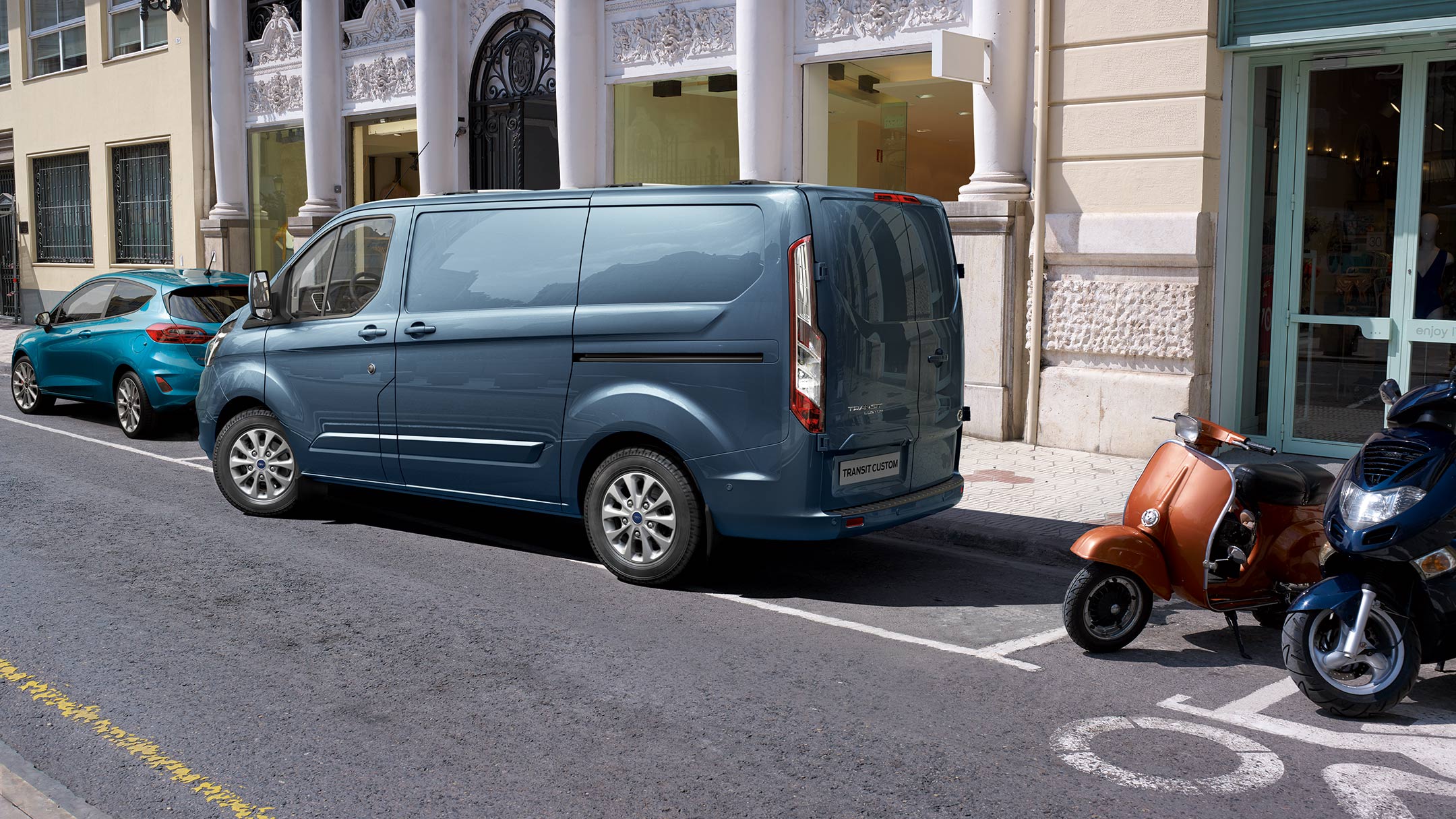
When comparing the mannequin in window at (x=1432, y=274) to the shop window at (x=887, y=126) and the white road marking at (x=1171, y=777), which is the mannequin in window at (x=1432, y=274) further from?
the white road marking at (x=1171, y=777)

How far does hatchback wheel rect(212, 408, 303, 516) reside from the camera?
8297 millimetres

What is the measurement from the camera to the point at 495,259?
7.21 meters

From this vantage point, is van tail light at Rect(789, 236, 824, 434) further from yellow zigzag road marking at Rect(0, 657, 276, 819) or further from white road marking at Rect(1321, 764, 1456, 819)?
yellow zigzag road marking at Rect(0, 657, 276, 819)

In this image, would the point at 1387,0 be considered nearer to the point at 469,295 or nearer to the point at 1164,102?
the point at 1164,102

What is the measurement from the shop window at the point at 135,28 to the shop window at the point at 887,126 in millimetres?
13414

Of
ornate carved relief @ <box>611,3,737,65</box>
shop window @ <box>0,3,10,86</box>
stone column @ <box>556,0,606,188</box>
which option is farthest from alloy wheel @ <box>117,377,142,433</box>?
shop window @ <box>0,3,10,86</box>

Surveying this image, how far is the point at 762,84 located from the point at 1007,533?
22.3 ft

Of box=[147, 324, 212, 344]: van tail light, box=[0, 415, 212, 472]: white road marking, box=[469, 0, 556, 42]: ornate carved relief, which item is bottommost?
box=[0, 415, 212, 472]: white road marking

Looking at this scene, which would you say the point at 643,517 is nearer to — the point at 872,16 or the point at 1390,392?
the point at 1390,392

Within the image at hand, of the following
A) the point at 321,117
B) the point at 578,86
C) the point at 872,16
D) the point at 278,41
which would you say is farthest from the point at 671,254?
the point at 278,41

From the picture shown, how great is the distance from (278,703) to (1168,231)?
7920 mm

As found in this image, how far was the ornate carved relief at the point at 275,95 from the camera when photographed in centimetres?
1984

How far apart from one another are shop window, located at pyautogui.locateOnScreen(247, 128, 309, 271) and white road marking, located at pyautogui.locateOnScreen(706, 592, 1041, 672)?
1591 cm

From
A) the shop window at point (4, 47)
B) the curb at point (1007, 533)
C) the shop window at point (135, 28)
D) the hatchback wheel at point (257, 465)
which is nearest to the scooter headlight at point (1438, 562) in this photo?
the curb at point (1007, 533)
